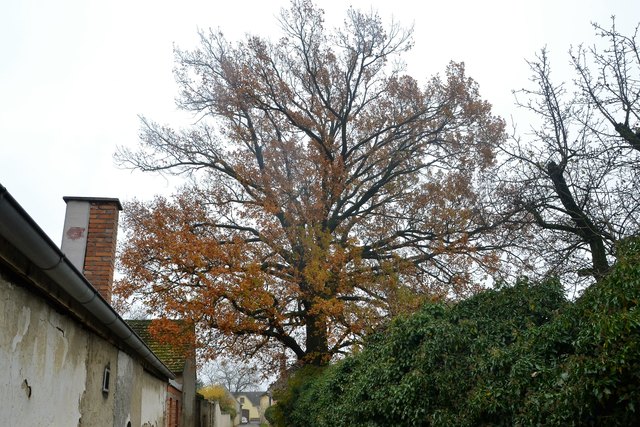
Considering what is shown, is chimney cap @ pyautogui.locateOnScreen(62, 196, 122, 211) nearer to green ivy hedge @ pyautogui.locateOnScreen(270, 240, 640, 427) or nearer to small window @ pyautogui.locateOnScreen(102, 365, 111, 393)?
small window @ pyautogui.locateOnScreen(102, 365, 111, 393)

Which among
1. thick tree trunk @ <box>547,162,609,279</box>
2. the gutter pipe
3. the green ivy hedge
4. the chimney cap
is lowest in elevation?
the green ivy hedge

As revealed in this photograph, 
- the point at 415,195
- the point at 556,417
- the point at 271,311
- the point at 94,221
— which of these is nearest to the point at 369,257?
the point at 415,195

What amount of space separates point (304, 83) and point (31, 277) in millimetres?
16620

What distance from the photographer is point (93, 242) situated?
9.99 m

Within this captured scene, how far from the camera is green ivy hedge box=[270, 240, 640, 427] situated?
4113mm

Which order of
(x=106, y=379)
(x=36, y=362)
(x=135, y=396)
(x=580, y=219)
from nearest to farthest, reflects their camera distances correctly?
1. (x=36, y=362)
2. (x=106, y=379)
3. (x=580, y=219)
4. (x=135, y=396)

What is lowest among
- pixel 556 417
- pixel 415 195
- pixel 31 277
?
pixel 556 417

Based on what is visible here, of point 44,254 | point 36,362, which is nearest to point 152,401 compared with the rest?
point 36,362

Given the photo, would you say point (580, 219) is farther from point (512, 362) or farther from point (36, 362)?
point (36, 362)

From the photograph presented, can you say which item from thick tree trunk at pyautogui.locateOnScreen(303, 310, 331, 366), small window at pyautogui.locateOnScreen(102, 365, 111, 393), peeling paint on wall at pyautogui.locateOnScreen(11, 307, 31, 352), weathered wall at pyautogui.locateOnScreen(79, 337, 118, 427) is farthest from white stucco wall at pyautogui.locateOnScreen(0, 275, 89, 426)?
thick tree trunk at pyautogui.locateOnScreen(303, 310, 331, 366)

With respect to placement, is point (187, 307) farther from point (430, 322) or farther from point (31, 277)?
point (31, 277)

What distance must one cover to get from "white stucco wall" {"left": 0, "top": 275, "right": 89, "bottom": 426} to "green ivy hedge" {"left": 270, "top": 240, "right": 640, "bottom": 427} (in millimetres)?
4150

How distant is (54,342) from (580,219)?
770 cm

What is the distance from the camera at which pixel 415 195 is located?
763 inches
